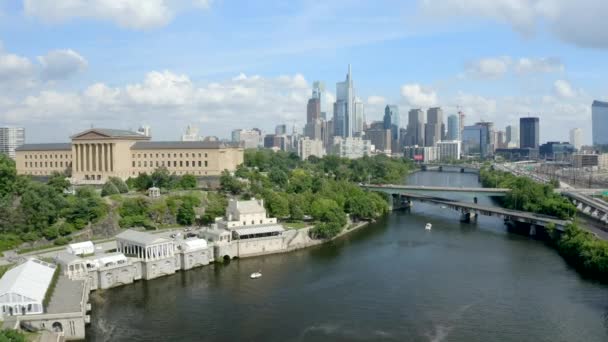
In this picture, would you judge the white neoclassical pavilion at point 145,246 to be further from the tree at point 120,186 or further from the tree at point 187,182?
the tree at point 187,182

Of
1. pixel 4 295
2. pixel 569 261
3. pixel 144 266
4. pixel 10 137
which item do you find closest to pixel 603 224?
pixel 569 261

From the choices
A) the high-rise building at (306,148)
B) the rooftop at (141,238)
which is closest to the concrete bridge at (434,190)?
the rooftop at (141,238)

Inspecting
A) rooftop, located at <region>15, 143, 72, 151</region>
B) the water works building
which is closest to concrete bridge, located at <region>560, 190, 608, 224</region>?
the water works building

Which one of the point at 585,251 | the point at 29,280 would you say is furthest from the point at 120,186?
the point at 585,251

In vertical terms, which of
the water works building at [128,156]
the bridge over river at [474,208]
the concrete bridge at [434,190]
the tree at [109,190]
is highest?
the water works building at [128,156]

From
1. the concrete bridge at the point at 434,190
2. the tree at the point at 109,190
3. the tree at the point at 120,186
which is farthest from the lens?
the concrete bridge at the point at 434,190

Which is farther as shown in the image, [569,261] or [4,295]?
[569,261]

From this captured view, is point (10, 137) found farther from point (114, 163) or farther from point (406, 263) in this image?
point (406, 263)

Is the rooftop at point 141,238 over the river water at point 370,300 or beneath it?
over
